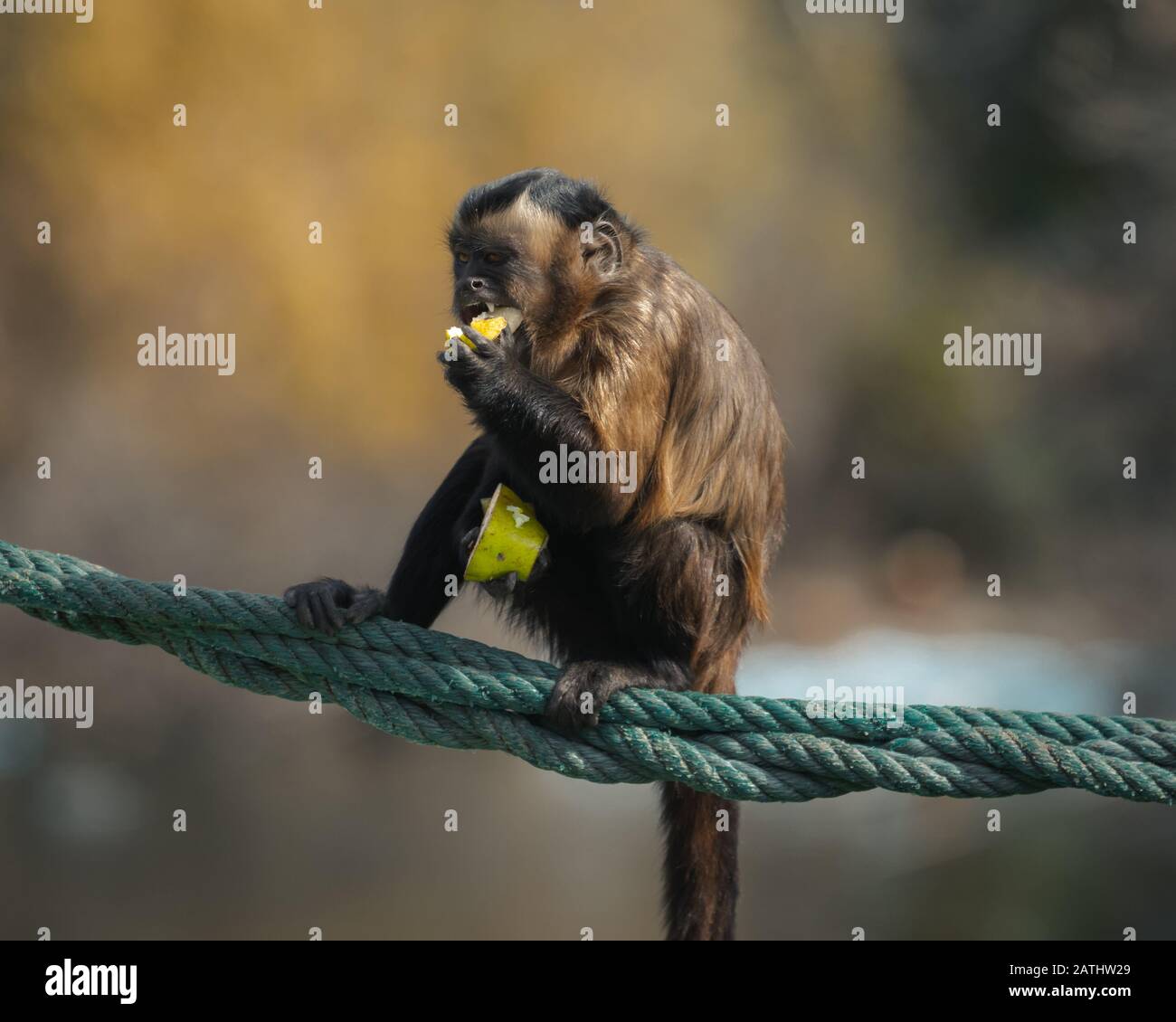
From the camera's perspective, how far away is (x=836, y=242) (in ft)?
55.7

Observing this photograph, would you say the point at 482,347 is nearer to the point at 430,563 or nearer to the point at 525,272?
the point at 525,272

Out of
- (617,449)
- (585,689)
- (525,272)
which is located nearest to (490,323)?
(525,272)

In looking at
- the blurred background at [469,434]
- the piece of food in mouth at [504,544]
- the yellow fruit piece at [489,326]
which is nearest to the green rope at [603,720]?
the piece of food in mouth at [504,544]

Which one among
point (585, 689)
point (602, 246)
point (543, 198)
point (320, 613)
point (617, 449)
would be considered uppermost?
point (543, 198)

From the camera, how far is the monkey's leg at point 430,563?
197 inches

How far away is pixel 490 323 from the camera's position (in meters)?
5.11

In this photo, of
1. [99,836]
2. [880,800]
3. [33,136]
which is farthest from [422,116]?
[880,800]

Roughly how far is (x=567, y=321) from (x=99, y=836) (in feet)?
32.3

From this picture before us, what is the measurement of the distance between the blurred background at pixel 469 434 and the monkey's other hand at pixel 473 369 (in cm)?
700

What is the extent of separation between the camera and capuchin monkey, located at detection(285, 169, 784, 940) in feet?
15.8

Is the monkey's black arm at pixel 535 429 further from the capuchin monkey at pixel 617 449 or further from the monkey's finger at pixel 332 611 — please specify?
the monkey's finger at pixel 332 611

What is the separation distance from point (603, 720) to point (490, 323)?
1774 millimetres

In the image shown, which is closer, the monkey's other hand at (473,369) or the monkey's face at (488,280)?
the monkey's other hand at (473,369)

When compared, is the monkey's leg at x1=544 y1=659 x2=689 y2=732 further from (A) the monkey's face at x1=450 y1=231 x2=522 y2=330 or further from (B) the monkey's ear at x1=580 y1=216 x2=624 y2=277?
(B) the monkey's ear at x1=580 y1=216 x2=624 y2=277
